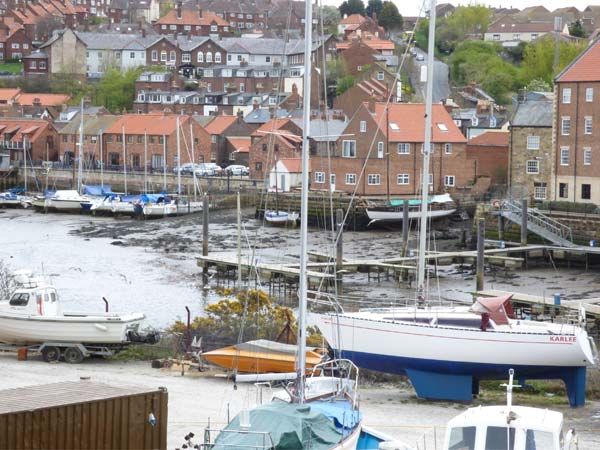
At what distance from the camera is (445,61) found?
130 meters

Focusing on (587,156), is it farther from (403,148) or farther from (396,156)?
(396,156)

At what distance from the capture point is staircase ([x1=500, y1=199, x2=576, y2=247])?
2367 inches

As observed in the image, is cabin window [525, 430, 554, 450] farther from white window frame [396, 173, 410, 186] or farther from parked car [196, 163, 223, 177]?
parked car [196, 163, 223, 177]

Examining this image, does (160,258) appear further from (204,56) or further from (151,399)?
(204,56)

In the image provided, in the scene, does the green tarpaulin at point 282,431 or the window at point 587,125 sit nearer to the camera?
the green tarpaulin at point 282,431

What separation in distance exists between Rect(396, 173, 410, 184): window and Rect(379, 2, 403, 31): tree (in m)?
84.3

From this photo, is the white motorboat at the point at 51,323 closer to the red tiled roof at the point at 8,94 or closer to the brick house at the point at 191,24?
the red tiled roof at the point at 8,94

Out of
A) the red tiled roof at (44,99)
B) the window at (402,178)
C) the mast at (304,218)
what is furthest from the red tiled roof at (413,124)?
the mast at (304,218)

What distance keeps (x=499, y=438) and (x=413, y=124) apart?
61699 millimetres

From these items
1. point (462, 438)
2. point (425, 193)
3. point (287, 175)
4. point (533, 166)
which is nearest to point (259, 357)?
point (425, 193)

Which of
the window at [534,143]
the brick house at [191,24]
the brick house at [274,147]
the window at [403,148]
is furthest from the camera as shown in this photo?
the brick house at [191,24]

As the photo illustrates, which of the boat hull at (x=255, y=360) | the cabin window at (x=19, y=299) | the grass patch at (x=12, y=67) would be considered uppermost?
the grass patch at (x=12, y=67)

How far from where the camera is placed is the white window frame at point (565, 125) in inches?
2694

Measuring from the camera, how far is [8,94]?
126500 mm
